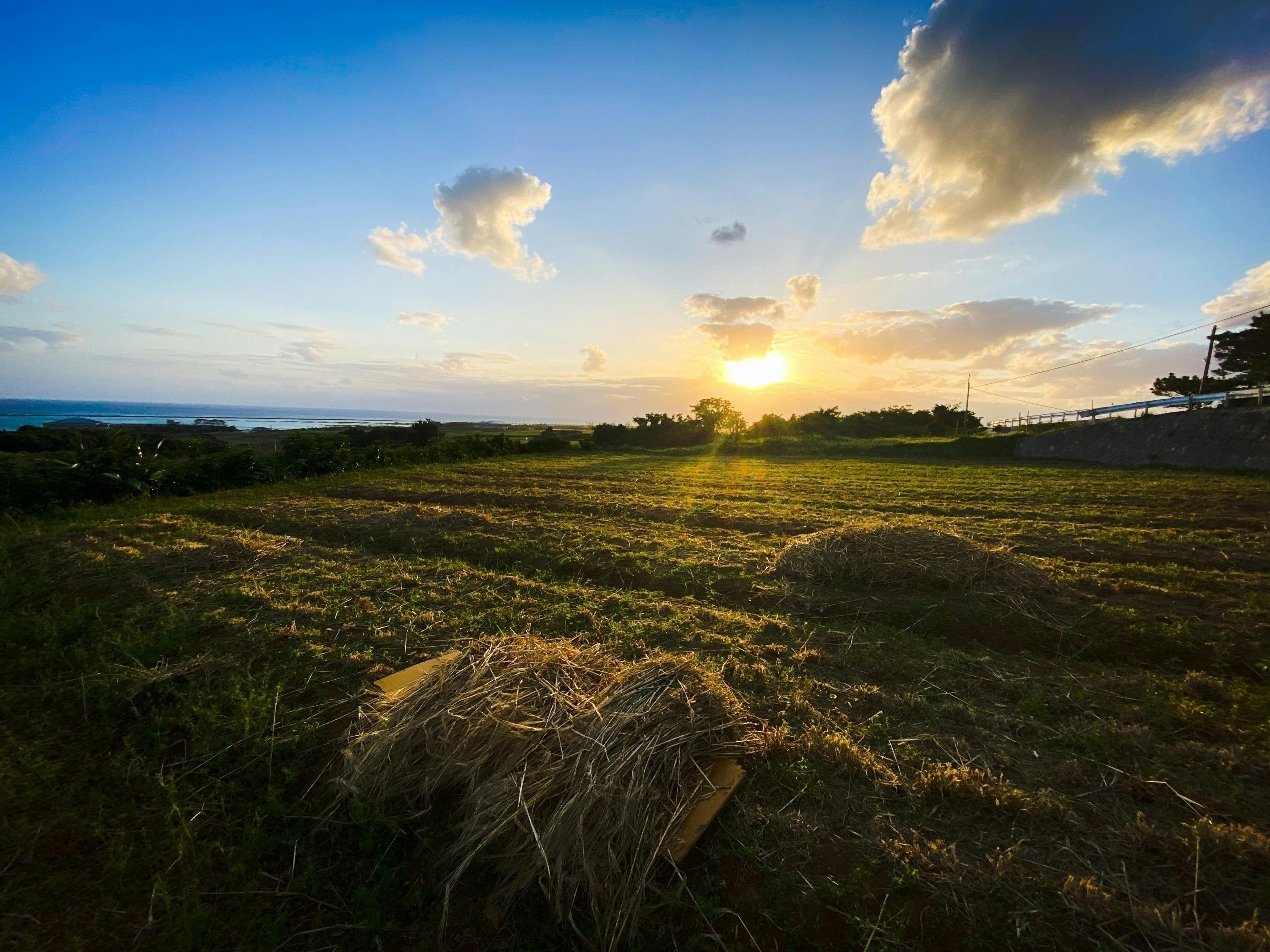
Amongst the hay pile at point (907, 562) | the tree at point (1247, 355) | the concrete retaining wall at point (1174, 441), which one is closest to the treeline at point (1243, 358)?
the tree at point (1247, 355)

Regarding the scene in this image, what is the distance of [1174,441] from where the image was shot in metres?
21.1

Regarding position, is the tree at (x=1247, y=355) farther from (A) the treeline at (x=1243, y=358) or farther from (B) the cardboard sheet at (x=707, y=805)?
(B) the cardboard sheet at (x=707, y=805)

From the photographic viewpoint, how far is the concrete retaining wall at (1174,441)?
1803cm

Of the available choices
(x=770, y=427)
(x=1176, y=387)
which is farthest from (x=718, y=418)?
(x=1176, y=387)

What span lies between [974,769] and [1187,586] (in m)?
5.34

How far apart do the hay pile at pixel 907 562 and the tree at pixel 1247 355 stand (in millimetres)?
39450

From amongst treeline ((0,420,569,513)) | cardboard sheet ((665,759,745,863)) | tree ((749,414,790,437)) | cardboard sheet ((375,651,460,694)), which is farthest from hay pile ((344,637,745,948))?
tree ((749,414,790,437))

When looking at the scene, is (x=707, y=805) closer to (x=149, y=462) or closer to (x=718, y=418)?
(x=149, y=462)

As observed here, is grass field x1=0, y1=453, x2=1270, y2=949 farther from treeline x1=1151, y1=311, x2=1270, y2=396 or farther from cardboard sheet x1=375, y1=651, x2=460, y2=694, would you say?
treeline x1=1151, y1=311, x2=1270, y2=396

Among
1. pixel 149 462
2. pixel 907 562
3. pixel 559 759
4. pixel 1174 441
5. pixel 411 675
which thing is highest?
pixel 1174 441

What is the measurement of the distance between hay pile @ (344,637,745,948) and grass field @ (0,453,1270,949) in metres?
0.16

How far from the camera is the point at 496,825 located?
7.47 feet

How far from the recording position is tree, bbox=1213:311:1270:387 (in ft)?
96.2

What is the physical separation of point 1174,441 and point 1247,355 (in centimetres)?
1822
